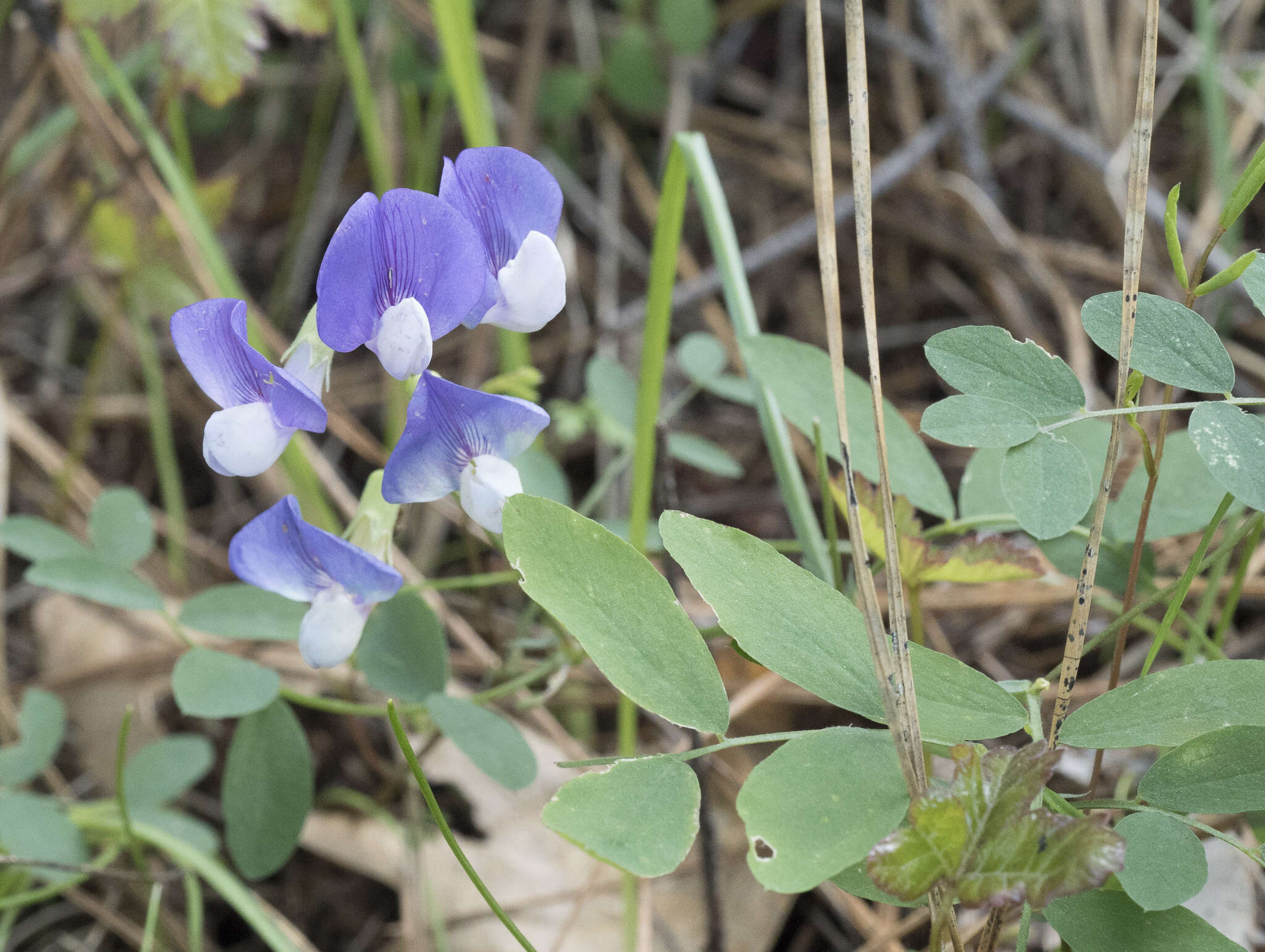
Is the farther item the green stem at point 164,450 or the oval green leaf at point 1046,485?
the green stem at point 164,450

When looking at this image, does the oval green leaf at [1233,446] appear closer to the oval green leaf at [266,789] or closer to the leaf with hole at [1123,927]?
the leaf with hole at [1123,927]

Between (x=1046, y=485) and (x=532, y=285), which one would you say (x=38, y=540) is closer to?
(x=532, y=285)

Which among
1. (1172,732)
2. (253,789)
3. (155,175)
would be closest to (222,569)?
(155,175)

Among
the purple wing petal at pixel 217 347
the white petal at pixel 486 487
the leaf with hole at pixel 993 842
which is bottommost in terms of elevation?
the leaf with hole at pixel 993 842

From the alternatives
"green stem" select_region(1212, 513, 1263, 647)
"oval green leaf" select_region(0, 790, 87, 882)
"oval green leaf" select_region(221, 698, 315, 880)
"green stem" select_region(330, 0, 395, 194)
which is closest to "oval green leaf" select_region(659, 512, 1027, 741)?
"green stem" select_region(1212, 513, 1263, 647)

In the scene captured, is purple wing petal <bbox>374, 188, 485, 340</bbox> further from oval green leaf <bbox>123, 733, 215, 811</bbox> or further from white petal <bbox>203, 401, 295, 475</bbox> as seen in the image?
oval green leaf <bbox>123, 733, 215, 811</bbox>

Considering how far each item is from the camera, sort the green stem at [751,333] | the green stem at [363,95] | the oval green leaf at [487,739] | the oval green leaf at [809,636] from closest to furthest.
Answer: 1. the oval green leaf at [809,636]
2. the oval green leaf at [487,739]
3. the green stem at [751,333]
4. the green stem at [363,95]

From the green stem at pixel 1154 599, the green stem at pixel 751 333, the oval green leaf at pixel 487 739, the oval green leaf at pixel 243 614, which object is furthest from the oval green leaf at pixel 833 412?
the oval green leaf at pixel 243 614

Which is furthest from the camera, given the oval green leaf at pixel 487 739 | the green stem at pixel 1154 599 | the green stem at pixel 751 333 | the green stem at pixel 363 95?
the green stem at pixel 363 95

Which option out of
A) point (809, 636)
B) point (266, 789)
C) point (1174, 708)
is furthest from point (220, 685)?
point (1174, 708)
